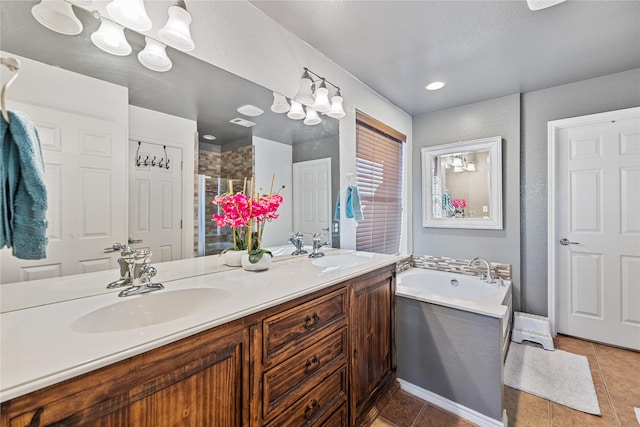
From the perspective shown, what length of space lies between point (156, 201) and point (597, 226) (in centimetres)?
360

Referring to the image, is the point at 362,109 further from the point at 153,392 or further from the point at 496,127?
the point at 153,392

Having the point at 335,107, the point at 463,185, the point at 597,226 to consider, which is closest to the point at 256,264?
the point at 335,107

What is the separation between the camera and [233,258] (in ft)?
4.84

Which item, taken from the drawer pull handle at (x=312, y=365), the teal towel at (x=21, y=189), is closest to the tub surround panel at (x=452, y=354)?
the drawer pull handle at (x=312, y=365)

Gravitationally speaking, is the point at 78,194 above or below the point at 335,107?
below

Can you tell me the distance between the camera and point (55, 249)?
963 millimetres

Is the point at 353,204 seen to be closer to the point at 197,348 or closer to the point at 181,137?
the point at 181,137

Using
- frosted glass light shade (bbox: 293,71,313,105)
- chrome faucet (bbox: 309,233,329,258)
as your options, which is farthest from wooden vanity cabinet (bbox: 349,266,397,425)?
frosted glass light shade (bbox: 293,71,313,105)

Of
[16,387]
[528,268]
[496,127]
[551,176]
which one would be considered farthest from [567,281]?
[16,387]

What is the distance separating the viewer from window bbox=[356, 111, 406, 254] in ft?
8.41

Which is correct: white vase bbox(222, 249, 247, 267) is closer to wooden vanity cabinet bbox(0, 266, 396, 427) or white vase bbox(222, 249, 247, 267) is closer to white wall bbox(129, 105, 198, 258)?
white wall bbox(129, 105, 198, 258)

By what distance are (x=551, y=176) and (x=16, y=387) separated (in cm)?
364

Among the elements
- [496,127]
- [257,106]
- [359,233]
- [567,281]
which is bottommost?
[567,281]

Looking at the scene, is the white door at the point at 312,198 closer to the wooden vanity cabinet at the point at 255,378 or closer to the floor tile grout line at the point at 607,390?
the wooden vanity cabinet at the point at 255,378
